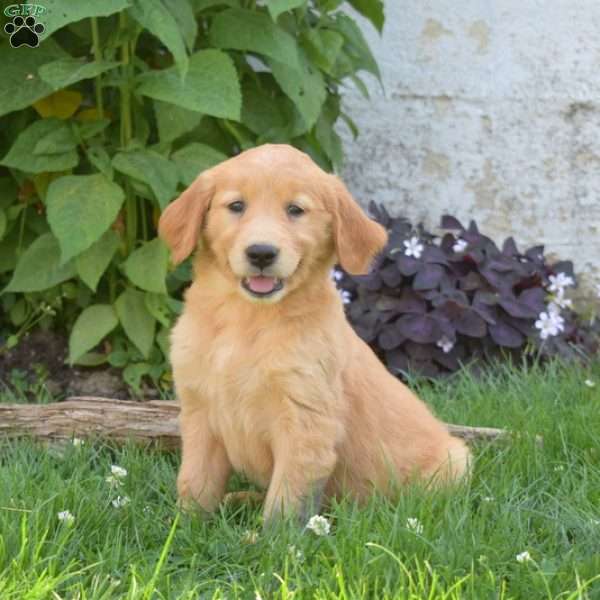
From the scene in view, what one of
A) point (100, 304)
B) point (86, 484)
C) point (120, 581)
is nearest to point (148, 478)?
point (86, 484)

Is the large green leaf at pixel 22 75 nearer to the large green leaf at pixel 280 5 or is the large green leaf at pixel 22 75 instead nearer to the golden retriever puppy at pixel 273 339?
the large green leaf at pixel 280 5

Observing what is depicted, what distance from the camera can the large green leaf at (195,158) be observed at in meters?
4.51

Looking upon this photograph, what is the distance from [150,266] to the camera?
4.58 metres

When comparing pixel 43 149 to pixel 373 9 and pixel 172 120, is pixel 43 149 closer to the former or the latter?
pixel 172 120

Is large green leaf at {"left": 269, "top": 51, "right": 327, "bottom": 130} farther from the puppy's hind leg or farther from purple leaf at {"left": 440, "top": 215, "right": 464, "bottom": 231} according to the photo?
the puppy's hind leg

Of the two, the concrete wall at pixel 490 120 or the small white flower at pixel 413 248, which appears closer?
the small white flower at pixel 413 248

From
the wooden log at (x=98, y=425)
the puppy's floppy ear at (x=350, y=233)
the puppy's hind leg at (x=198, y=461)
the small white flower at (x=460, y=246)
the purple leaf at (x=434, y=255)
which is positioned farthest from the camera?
the small white flower at (x=460, y=246)

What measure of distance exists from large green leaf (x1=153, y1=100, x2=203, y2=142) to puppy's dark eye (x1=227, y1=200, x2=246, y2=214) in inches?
56.0

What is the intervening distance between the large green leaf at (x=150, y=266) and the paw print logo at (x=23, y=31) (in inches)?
36.9

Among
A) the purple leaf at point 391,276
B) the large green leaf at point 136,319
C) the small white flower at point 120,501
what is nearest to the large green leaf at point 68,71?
the large green leaf at point 136,319

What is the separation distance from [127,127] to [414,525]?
2.29m

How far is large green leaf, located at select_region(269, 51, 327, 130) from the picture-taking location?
15.0ft

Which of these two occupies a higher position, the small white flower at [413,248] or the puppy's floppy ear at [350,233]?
the puppy's floppy ear at [350,233]

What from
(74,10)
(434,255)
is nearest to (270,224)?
(74,10)
